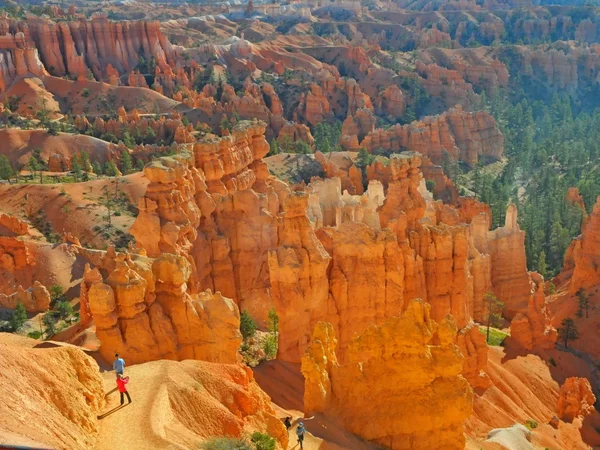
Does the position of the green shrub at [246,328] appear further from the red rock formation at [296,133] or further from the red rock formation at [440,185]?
the red rock formation at [296,133]

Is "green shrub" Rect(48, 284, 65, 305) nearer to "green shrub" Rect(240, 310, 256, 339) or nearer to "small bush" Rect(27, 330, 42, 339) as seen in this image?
"small bush" Rect(27, 330, 42, 339)

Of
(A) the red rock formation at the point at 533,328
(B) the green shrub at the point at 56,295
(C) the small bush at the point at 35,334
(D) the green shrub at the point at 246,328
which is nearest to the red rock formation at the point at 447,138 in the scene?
(A) the red rock formation at the point at 533,328

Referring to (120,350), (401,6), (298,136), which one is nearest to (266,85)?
(298,136)

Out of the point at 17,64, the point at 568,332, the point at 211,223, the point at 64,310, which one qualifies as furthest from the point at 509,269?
the point at 17,64

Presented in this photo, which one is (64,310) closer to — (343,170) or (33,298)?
(33,298)

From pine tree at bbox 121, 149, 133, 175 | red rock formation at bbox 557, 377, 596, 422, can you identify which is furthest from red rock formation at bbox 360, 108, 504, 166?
red rock formation at bbox 557, 377, 596, 422

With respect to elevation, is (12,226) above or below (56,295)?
above

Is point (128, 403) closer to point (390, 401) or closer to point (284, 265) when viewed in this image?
point (390, 401)
